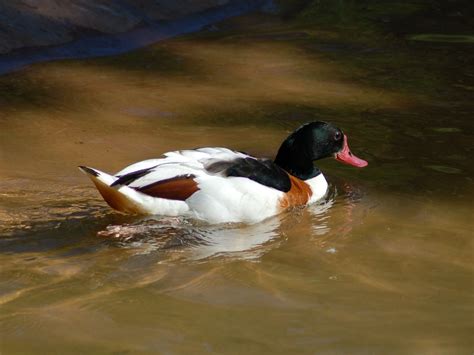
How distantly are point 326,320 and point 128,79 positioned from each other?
515 cm

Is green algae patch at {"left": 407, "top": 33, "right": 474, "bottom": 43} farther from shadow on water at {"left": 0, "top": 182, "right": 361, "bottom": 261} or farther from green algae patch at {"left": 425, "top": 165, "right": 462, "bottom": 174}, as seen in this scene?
shadow on water at {"left": 0, "top": 182, "right": 361, "bottom": 261}

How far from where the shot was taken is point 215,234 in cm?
660

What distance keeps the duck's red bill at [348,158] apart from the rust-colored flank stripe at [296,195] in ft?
1.48

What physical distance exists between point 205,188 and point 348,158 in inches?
52.4

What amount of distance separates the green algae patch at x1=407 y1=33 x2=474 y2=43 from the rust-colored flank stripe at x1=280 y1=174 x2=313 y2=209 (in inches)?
193

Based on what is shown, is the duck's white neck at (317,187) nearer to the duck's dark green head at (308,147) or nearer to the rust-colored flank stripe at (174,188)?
the duck's dark green head at (308,147)

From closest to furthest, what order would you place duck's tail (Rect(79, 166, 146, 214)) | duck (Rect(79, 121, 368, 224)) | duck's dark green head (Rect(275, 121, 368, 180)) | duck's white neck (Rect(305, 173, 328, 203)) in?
duck's tail (Rect(79, 166, 146, 214)), duck (Rect(79, 121, 368, 224)), duck's white neck (Rect(305, 173, 328, 203)), duck's dark green head (Rect(275, 121, 368, 180))

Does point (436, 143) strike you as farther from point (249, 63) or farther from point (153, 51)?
point (153, 51)

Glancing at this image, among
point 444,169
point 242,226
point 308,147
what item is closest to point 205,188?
point 242,226

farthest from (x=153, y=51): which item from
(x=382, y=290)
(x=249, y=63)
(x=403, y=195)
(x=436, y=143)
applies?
(x=382, y=290)

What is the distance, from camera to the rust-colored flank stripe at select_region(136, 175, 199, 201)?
6.70m

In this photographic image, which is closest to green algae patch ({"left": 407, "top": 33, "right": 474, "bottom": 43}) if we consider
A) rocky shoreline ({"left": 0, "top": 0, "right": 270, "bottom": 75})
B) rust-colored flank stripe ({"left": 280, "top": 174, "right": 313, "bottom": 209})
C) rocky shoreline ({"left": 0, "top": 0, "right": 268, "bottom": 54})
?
rocky shoreline ({"left": 0, "top": 0, "right": 270, "bottom": 75})

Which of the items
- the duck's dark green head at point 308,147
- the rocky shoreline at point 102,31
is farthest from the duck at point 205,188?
the rocky shoreline at point 102,31

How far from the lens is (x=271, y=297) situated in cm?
557
